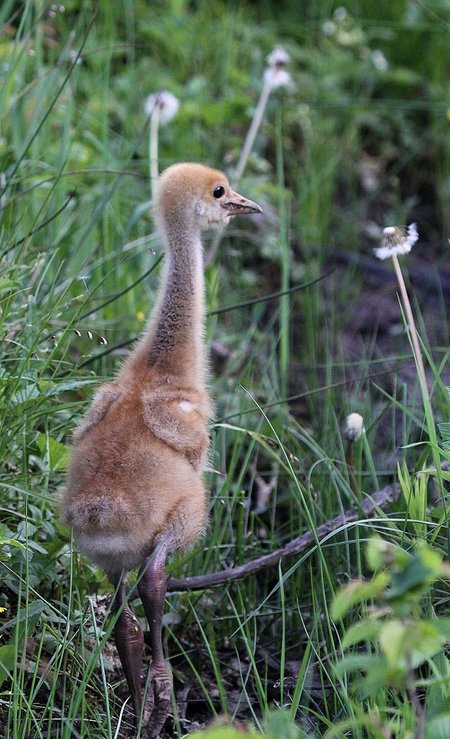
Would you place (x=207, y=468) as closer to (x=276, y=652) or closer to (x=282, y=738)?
(x=276, y=652)

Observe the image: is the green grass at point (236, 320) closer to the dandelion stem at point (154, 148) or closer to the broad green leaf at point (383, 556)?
the dandelion stem at point (154, 148)

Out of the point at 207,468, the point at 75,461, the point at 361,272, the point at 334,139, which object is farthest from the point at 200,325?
the point at 334,139

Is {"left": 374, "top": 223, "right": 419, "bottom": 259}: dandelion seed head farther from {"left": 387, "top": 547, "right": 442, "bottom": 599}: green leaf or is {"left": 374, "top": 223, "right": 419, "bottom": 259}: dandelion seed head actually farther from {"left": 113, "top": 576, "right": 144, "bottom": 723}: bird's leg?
{"left": 387, "top": 547, "right": 442, "bottom": 599}: green leaf

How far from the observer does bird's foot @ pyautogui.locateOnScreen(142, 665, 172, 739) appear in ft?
8.34

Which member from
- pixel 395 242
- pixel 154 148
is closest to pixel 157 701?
pixel 395 242

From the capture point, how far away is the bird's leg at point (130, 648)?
8.52ft

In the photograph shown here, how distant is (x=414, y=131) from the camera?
20.8ft

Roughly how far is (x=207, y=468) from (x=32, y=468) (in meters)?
0.58

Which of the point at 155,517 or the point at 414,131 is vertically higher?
the point at 155,517

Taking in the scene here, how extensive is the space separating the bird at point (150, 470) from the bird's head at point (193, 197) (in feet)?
0.55

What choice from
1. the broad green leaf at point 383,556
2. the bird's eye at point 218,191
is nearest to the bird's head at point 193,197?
the bird's eye at point 218,191

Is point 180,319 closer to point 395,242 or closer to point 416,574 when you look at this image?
point 395,242

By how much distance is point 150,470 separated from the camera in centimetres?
257

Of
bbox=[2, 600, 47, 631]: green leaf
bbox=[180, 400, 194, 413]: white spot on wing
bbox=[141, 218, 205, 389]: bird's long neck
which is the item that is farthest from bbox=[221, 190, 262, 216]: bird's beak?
bbox=[2, 600, 47, 631]: green leaf
